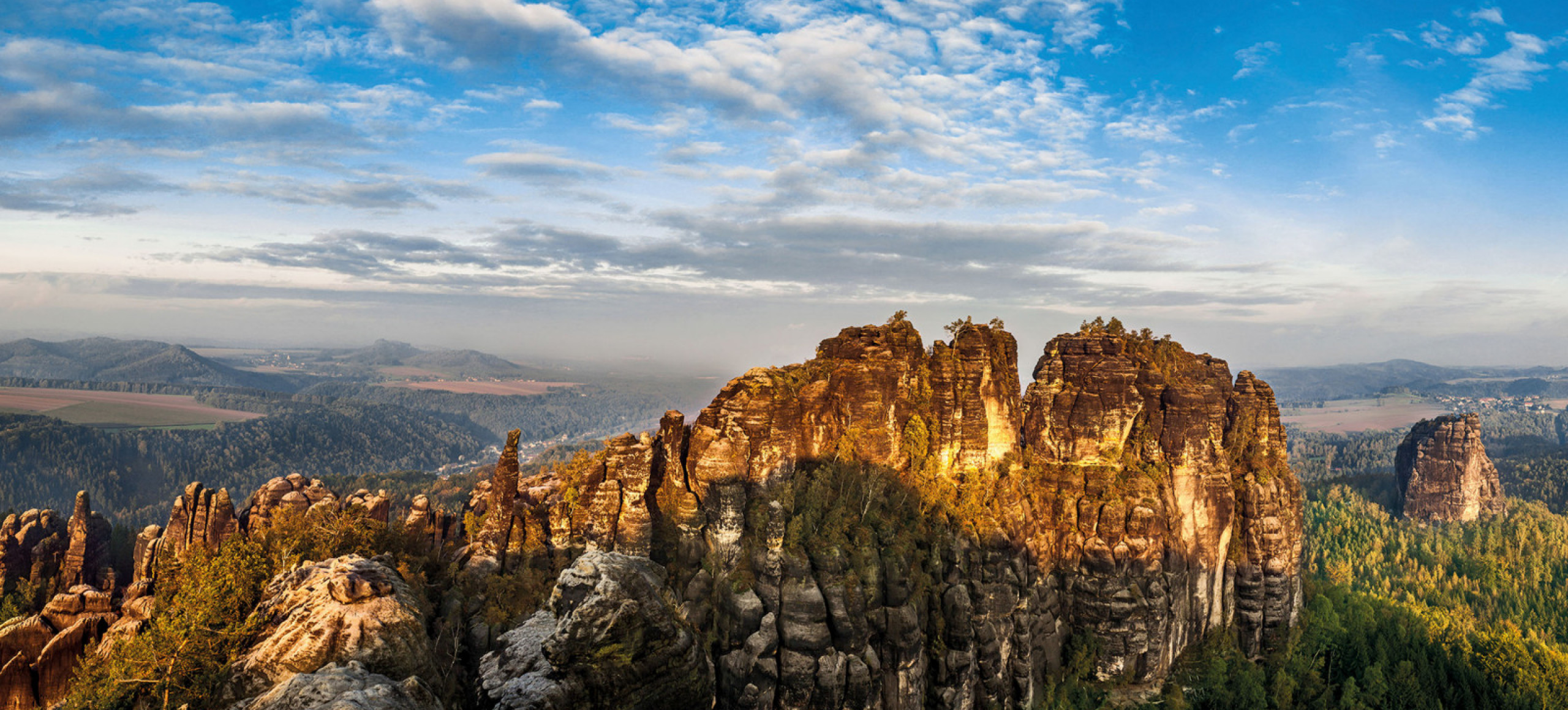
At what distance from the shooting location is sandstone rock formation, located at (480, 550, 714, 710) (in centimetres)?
1841

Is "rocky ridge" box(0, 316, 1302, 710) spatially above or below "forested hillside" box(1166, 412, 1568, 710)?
above

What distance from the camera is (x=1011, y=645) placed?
4841 cm

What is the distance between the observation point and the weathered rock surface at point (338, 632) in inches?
818

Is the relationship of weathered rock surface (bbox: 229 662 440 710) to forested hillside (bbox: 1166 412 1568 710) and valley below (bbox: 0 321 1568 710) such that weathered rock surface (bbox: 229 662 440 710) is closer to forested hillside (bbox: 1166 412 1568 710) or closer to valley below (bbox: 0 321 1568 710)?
valley below (bbox: 0 321 1568 710)

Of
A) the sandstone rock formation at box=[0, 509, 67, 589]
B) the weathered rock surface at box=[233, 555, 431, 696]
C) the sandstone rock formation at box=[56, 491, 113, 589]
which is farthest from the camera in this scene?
the sandstone rock formation at box=[56, 491, 113, 589]

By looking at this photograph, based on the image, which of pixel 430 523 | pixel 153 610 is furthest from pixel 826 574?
pixel 153 610

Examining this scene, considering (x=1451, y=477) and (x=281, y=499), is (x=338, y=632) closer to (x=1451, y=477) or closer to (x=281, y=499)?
(x=281, y=499)

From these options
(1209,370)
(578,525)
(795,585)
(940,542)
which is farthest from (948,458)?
(1209,370)

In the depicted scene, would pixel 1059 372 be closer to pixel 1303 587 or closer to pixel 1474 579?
pixel 1303 587

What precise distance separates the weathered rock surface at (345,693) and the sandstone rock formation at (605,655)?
2.57 metres

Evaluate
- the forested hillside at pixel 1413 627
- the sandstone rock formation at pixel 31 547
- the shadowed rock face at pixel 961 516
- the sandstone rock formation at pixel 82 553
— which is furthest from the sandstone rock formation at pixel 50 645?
the forested hillside at pixel 1413 627

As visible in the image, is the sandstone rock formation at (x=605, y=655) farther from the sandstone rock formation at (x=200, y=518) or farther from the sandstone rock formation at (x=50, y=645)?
the sandstone rock formation at (x=200, y=518)

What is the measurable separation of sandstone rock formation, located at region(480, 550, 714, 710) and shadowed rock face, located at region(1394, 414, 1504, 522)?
174409mm

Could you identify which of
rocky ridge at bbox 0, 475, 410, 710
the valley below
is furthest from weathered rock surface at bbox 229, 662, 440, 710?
rocky ridge at bbox 0, 475, 410, 710
